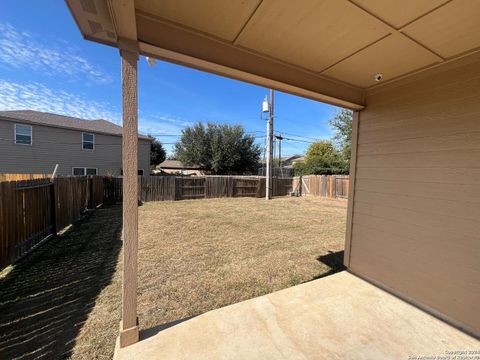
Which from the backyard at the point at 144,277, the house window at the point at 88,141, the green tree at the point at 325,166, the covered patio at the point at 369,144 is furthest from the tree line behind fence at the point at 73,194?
the green tree at the point at 325,166

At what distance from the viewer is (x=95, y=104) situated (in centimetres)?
1677

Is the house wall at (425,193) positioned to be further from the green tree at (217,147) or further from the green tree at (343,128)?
the green tree at (217,147)

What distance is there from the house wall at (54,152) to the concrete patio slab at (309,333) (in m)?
14.2

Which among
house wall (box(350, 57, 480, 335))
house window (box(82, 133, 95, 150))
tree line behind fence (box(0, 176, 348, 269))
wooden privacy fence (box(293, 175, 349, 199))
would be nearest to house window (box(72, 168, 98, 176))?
house window (box(82, 133, 95, 150))

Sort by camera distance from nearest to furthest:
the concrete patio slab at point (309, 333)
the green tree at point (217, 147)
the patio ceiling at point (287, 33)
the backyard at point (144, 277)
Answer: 1. the patio ceiling at point (287, 33)
2. the concrete patio slab at point (309, 333)
3. the backyard at point (144, 277)
4. the green tree at point (217, 147)

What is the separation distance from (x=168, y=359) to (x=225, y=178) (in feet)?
36.3

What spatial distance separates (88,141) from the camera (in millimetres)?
13156

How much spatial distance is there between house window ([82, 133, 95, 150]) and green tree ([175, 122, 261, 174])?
9.08 metres

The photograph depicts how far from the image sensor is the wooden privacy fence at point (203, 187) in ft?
34.3

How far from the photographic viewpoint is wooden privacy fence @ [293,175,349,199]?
1259cm

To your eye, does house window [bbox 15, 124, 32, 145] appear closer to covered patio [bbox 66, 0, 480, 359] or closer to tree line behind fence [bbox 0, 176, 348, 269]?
tree line behind fence [bbox 0, 176, 348, 269]

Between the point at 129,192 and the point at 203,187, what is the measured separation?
416 inches

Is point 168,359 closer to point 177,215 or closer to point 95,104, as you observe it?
point 177,215

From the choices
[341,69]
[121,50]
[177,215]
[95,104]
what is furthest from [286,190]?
[95,104]
